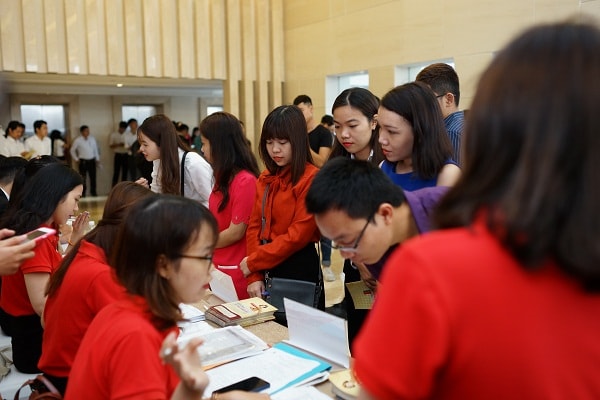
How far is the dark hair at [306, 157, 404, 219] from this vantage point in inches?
48.8

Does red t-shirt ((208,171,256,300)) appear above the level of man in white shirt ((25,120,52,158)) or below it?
below

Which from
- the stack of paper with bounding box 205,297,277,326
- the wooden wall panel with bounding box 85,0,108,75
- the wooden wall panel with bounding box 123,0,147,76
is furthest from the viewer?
the wooden wall panel with bounding box 123,0,147,76

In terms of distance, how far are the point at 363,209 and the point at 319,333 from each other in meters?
0.66

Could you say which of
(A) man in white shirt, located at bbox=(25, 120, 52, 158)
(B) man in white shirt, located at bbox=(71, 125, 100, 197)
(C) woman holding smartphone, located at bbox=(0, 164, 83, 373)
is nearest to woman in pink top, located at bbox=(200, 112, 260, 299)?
(C) woman holding smartphone, located at bbox=(0, 164, 83, 373)

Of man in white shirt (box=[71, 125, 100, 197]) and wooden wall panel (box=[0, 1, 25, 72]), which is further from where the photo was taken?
man in white shirt (box=[71, 125, 100, 197])

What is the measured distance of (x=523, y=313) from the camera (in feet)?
1.97

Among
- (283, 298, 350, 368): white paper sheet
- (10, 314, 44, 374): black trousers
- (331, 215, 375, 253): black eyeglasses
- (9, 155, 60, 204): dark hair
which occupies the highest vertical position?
(9, 155, 60, 204): dark hair

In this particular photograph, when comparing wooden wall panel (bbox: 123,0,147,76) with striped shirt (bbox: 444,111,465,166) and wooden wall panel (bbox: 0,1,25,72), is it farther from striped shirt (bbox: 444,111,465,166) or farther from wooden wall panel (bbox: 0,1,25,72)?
striped shirt (bbox: 444,111,465,166)

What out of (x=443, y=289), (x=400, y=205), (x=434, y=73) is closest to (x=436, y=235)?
(x=443, y=289)

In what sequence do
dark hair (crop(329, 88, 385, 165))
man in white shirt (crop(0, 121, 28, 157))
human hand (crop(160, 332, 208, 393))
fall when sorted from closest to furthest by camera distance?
1. human hand (crop(160, 332, 208, 393))
2. dark hair (crop(329, 88, 385, 165))
3. man in white shirt (crop(0, 121, 28, 157))

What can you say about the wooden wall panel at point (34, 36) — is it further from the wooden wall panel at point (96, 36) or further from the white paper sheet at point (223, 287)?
the white paper sheet at point (223, 287)

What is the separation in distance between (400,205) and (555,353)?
0.73 metres

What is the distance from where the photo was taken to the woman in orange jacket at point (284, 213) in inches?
98.7

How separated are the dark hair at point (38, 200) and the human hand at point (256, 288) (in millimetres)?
947
